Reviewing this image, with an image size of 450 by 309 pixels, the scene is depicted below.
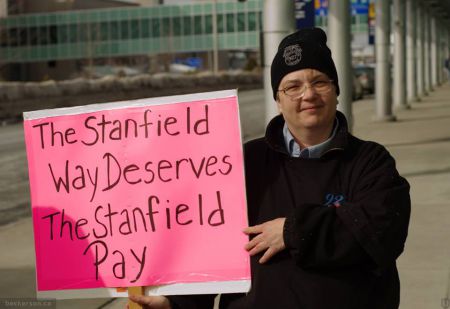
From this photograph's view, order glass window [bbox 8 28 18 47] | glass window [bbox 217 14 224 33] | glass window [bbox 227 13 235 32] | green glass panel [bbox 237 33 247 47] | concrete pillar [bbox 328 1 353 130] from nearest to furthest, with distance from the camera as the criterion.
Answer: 1. concrete pillar [bbox 328 1 353 130]
2. green glass panel [bbox 237 33 247 47]
3. glass window [bbox 227 13 235 32]
4. glass window [bbox 217 14 224 33]
5. glass window [bbox 8 28 18 47]

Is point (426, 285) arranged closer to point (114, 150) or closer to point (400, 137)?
point (114, 150)

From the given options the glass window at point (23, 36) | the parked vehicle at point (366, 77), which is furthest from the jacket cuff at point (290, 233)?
the glass window at point (23, 36)

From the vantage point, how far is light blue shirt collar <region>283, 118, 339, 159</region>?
2494 mm

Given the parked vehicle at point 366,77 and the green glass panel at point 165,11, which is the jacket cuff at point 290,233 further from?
the green glass panel at point 165,11

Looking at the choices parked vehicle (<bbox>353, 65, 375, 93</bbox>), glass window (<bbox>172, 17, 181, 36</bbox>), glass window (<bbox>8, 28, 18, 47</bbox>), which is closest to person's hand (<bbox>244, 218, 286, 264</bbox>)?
parked vehicle (<bbox>353, 65, 375, 93</bbox>)

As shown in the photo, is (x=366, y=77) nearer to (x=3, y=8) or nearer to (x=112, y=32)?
(x=3, y=8)

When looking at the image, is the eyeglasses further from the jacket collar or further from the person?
the jacket collar

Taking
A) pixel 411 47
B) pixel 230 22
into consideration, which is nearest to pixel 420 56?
pixel 411 47

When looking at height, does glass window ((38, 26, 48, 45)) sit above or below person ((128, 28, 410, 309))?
above

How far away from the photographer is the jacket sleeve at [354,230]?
2.36 meters

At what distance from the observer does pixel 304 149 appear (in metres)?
Answer: 2.52

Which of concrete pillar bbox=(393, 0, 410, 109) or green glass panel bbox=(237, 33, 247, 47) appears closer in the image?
concrete pillar bbox=(393, 0, 410, 109)

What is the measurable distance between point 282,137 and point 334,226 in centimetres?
36

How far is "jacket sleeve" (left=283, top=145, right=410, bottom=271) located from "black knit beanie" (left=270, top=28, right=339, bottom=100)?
341 millimetres
